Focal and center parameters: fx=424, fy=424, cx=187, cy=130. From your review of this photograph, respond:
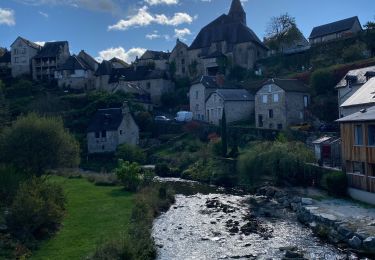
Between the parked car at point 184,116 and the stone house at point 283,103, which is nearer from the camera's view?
the stone house at point 283,103

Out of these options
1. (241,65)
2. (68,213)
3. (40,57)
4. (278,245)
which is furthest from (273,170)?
(40,57)

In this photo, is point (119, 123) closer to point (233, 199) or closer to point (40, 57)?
point (233, 199)

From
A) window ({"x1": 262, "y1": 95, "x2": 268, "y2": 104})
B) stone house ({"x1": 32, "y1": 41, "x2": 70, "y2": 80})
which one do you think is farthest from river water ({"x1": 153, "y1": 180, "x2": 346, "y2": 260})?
stone house ({"x1": 32, "y1": 41, "x2": 70, "y2": 80})

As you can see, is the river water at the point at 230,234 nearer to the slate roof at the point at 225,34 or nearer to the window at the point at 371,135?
the window at the point at 371,135

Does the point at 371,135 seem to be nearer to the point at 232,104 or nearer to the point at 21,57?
the point at 232,104

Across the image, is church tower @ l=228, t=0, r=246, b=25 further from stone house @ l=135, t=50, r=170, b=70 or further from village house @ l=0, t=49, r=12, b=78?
village house @ l=0, t=49, r=12, b=78

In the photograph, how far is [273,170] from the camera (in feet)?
110

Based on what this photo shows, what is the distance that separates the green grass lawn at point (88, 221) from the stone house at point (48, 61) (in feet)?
188

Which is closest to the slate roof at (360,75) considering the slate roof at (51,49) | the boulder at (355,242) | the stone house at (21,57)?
the boulder at (355,242)

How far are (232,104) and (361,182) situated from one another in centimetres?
3160

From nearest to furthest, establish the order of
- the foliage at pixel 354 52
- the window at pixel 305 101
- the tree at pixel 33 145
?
the tree at pixel 33 145 → the window at pixel 305 101 → the foliage at pixel 354 52

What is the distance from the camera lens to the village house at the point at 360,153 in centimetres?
2578

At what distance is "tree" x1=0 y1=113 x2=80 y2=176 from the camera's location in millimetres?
28734

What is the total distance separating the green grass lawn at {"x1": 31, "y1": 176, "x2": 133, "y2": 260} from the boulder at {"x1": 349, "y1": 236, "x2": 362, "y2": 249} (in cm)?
1042
